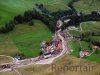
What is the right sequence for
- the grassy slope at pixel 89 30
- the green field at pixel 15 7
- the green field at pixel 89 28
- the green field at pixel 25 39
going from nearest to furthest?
the grassy slope at pixel 89 30 < the green field at pixel 25 39 < the green field at pixel 89 28 < the green field at pixel 15 7

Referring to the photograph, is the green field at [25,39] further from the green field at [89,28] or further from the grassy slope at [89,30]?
the green field at [89,28]

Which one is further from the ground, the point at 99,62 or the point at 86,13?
the point at 86,13

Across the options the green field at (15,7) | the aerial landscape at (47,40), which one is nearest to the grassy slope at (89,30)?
the aerial landscape at (47,40)

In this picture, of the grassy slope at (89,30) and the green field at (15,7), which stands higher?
the green field at (15,7)

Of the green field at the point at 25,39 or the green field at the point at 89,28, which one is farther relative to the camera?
the green field at the point at 89,28

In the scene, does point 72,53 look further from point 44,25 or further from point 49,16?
point 49,16

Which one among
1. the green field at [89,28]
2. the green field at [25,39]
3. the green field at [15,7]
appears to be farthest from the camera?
the green field at [15,7]

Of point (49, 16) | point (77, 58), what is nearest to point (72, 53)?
point (77, 58)

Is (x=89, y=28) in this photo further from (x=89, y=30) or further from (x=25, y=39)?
(x=25, y=39)

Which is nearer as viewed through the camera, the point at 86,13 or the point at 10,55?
the point at 10,55
